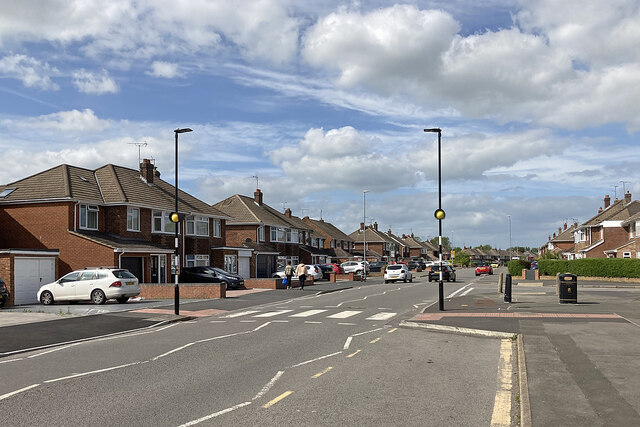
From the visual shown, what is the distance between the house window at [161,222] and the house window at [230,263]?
7.77 meters

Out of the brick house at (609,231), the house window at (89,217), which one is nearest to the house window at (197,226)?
the house window at (89,217)

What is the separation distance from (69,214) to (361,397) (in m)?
31.2

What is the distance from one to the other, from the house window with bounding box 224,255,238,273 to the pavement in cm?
2878

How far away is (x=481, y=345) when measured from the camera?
14.2 meters

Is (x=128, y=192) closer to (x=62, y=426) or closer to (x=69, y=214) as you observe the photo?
(x=69, y=214)

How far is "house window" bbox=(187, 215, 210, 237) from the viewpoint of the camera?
150 ft

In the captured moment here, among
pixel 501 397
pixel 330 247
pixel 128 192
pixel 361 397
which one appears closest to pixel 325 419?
pixel 361 397

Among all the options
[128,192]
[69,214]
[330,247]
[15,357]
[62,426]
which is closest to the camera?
[62,426]

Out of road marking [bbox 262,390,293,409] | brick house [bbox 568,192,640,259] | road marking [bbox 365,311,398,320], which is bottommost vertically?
road marking [bbox 365,311,398,320]

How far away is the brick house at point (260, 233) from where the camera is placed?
58.5m

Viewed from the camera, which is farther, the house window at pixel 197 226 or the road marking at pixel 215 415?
the house window at pixel 197 226

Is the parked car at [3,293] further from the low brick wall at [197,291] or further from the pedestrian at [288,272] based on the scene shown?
the pedestrian at [288,272]

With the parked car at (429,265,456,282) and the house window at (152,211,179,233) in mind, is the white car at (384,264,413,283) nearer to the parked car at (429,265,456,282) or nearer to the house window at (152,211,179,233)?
the parked car at (429,265,456,282)

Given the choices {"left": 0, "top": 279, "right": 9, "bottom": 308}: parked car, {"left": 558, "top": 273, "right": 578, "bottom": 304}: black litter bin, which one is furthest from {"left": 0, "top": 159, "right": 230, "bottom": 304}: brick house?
{"left": 558, "top": 273, "right": 578, "bottom": 304}: black litter bin
